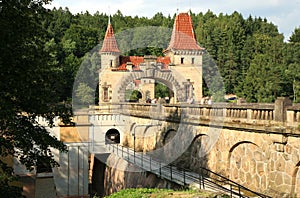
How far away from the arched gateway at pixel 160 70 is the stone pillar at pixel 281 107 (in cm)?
2111

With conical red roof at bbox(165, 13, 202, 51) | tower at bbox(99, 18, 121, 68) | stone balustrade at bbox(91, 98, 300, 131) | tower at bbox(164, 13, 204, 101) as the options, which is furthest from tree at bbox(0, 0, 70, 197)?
conical red roof at bbox(165, 13, 202, 51)

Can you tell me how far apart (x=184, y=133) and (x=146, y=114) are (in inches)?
192

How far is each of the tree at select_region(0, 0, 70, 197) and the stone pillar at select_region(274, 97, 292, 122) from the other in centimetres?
532

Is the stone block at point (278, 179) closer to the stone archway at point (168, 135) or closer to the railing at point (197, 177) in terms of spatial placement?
the railing at point (197, 177)

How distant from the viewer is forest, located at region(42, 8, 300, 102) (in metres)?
43.7

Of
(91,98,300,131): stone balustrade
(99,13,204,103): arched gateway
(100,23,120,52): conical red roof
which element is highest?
(100,23,120,52): conical red roof

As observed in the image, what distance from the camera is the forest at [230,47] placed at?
43.7 meters

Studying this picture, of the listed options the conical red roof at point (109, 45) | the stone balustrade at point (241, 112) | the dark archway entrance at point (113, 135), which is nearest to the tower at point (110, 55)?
the conical red roof at point (109, 45)

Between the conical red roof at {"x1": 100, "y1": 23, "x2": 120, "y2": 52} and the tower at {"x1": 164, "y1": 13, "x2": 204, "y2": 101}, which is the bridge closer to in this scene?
the tower at {"x1": 164, "y1": 13, "x2": 204, "y2": 101}

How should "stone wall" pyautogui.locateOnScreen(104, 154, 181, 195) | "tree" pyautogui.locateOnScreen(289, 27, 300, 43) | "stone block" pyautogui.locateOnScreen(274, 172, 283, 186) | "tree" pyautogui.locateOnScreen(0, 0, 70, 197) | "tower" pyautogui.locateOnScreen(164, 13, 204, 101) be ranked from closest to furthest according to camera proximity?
"tree" pyautogui.locateOnScreen(0, 0, 70, 197) → "stone block" pyautogui.locateOnScreen(274, 172, 283, 186) → "stone wall" pyautogui.locateOnScreen(104, 154, 181, 195) → "tower" pyautogui.locateOnScreen(164, 13, 204, 101) → "tree" pyautogui.locateOnScreen(289, 27, 300, 43)

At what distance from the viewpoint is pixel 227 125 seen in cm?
1156

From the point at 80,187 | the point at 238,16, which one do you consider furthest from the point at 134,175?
the point at 238,16

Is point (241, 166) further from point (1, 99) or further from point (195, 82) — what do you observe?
point (195, 82)

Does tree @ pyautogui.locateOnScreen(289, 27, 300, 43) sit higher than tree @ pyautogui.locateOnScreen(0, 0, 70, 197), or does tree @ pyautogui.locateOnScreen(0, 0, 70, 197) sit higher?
tree @ pyautogui.locateOnScreen(289, 27, 300, 43)
